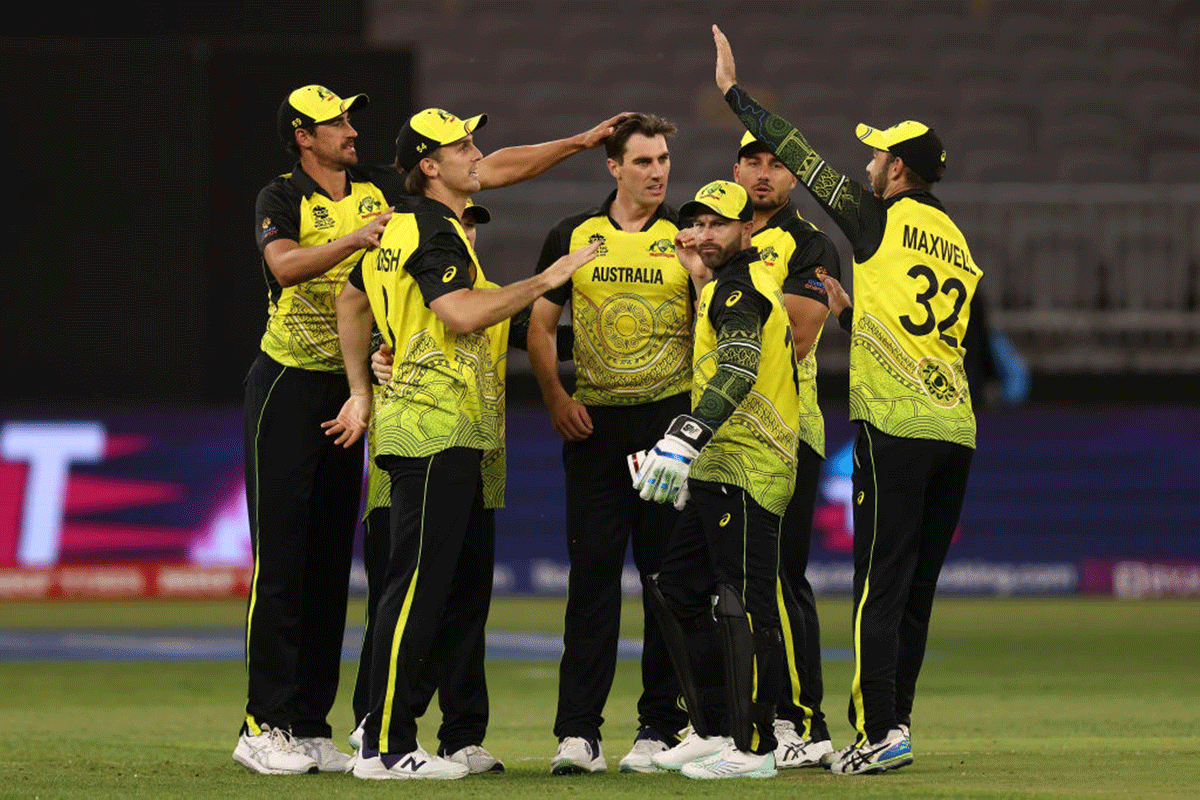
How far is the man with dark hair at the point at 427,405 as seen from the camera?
21.3ft

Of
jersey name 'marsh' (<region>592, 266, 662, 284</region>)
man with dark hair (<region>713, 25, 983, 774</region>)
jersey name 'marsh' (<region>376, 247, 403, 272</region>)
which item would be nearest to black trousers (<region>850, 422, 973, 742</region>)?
man with dark hair (<region>713, 25, 983, 774</region>)

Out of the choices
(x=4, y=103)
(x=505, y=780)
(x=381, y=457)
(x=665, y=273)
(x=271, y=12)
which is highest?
(x=271, y=12)

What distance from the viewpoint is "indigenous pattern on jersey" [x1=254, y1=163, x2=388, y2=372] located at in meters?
7.17

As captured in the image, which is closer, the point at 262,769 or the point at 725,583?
the point at 725,583

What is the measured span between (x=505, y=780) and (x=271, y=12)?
942 centimetres

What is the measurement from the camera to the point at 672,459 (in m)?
6.33

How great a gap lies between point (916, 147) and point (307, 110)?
7.69ft

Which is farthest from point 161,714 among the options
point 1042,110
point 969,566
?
point 1042,110

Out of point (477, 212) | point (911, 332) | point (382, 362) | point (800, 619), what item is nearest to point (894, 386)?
point (911, 332)

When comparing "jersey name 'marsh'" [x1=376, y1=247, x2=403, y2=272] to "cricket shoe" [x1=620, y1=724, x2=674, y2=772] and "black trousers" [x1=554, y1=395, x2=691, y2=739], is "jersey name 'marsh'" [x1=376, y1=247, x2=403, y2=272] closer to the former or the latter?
"black trousers" [x1=554, y1=395, x2=691, y2=739]

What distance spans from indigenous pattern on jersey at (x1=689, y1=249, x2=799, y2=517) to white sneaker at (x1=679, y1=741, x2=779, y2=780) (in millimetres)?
869

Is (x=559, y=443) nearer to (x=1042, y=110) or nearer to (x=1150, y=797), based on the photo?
(x=1042, y=110)

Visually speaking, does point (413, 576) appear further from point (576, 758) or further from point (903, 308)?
point (903, 308)

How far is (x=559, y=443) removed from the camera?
15.5 meters
